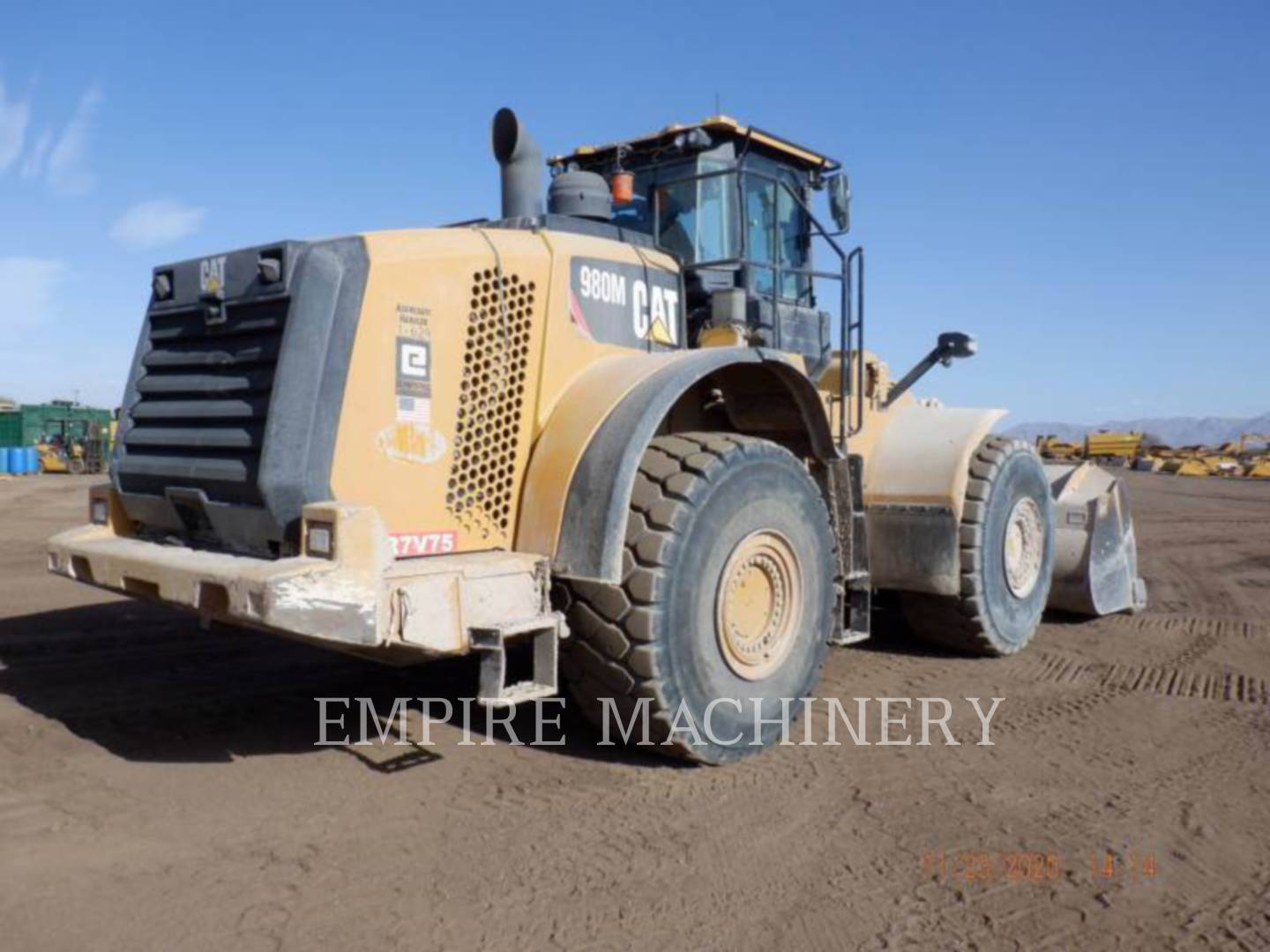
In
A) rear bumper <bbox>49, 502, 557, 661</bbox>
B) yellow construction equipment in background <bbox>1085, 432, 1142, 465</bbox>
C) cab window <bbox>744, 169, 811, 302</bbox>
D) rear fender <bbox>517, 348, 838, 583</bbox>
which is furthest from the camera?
yellow construction equipment in background <bbox>1085, 432, 1142, 465</bbox>

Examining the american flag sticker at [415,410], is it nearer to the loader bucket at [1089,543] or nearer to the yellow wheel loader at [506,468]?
the yellow wheel loader at [506,468]

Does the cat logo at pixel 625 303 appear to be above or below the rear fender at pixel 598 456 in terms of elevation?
above

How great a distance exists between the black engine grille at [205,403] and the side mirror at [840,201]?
146 inches

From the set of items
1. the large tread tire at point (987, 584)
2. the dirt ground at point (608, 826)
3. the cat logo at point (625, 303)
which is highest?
the cat logo at point (625, 303)

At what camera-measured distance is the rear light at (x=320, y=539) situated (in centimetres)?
337

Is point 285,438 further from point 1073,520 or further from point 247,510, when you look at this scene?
point 1073,520

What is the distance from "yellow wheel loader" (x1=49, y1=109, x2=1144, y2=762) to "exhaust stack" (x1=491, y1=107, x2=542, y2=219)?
11mm

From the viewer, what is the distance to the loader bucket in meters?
7.39

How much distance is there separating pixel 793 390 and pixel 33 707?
3899 mm

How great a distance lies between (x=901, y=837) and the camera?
139 inches

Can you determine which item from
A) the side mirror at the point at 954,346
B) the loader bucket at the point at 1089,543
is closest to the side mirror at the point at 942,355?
the side mirror at the point at 954,346

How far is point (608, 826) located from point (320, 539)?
4.52 feet

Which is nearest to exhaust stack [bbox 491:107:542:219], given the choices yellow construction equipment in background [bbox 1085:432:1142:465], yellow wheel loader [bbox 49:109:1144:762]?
yellow wheel loader [bbox 49:109:1144:762]

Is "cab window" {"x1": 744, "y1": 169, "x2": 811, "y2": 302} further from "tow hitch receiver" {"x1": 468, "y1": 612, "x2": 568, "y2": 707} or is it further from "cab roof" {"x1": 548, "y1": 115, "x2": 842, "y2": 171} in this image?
"tow hitch receiver" {"x1": 468, "y1": 612, "x2": 568, "y2": 707}
